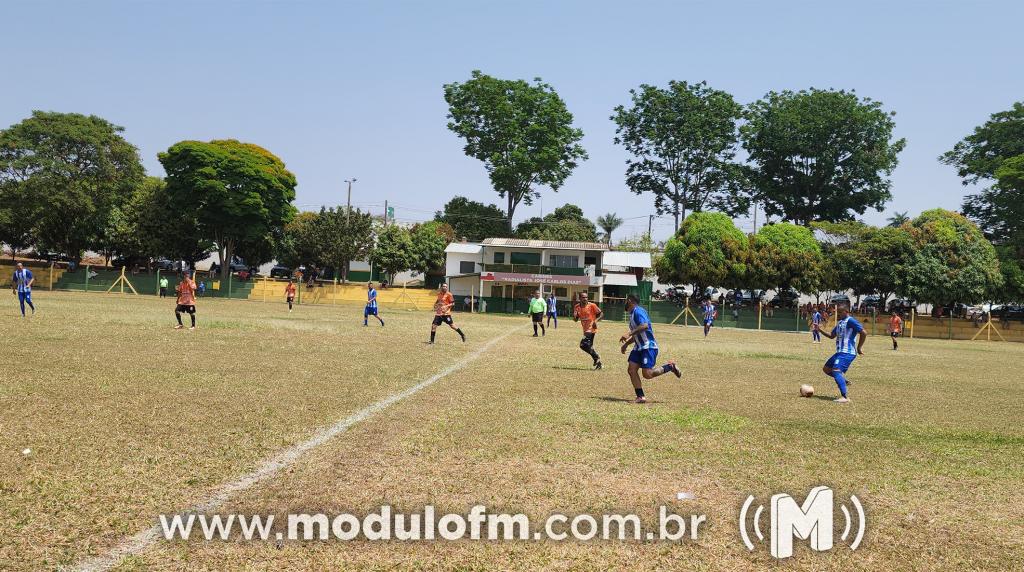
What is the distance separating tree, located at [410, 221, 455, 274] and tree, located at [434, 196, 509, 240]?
9.38 feet

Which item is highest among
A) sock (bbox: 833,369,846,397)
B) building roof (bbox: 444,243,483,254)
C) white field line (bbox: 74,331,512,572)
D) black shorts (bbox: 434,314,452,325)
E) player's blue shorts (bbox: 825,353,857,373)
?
building roof (bbox: 444,243,483,254)

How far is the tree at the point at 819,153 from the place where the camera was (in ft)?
231

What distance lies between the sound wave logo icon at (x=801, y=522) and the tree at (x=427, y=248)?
241ft

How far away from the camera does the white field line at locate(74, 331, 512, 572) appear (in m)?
4.49

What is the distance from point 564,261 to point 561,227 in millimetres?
16868

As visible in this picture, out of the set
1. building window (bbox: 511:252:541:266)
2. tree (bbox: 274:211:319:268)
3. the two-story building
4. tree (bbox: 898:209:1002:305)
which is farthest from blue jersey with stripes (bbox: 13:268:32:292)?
tree (bbox: 898:209:1002:305)

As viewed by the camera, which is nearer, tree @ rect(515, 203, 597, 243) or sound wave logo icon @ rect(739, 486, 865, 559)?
sound wave logo icon @ rect(739, 486, 865, 559)

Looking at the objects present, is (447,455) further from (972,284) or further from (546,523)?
(972,284)

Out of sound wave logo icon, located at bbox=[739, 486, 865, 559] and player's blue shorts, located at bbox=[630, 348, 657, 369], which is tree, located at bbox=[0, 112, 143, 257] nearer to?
player's blue shorts, located at bbox=[630, 348, 657, 369]

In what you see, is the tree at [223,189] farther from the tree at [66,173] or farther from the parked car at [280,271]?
the parked car at [280,271]

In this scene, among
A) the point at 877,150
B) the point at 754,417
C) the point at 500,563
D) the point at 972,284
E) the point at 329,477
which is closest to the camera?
the point at 500,563

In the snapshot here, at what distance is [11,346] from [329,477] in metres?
12.8

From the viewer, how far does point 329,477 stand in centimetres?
646

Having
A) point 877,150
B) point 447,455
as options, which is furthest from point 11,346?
point 877,150
